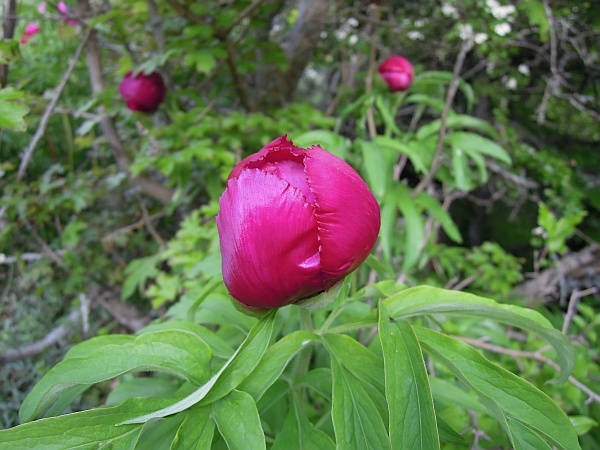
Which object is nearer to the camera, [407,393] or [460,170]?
[407,393]

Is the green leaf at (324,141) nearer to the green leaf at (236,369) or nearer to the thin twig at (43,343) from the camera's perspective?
the green leaf at (236,369)

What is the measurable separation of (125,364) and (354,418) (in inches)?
10.1

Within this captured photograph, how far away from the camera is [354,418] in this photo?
484 millimetres

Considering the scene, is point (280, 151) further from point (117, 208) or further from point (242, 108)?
point (117, 208)

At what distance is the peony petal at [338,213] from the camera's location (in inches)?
17.1

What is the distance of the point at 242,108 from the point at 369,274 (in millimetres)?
861

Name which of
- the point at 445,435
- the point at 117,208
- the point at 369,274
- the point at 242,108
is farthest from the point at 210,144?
the point at 445,435

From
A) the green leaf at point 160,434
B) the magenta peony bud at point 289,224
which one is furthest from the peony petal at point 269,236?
the green leaf at point 160,434

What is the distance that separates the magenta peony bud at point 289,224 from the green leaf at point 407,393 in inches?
3.8

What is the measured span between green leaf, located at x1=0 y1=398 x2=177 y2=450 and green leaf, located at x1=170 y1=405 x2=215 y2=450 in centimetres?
5

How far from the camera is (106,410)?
17.8 inches

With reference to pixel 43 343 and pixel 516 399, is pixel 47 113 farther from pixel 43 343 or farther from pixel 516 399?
pixel 516 399

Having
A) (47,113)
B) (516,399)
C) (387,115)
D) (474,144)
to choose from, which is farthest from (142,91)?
(516,399)

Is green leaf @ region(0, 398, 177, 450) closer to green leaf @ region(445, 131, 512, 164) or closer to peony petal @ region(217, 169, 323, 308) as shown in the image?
peony petal @ region(217, 169, 323, 308)
